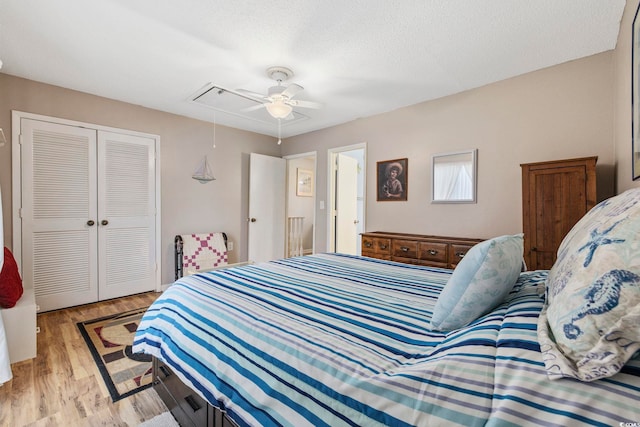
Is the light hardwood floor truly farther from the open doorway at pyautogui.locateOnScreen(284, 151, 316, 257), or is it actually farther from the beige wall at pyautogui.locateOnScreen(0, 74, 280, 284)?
the open doorway at pyautogui.locateOnScreen(284, 151, 316, 257)

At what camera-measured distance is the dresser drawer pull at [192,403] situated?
1327 millimetres

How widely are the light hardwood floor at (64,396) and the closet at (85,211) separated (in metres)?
0.95

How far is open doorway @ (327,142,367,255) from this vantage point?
14.6 feet

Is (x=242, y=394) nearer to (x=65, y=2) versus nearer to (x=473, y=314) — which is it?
(x=473, y=314)

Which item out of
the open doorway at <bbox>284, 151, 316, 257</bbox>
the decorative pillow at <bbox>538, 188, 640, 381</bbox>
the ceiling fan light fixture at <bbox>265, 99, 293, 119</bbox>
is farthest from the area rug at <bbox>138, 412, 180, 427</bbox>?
the open doorway at <bbox>284, 151, 316, 257</bbox>

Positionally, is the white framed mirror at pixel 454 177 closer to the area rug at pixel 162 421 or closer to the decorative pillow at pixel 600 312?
the decorative pillow at pixel 600 312

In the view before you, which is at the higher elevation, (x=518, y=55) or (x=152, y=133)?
(x=518, y=55)

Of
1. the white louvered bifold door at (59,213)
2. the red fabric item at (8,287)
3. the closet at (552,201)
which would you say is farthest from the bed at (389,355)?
the white louvered bifold door at (59,213)

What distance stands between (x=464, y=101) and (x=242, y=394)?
3336 mm

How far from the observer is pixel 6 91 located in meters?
2.81

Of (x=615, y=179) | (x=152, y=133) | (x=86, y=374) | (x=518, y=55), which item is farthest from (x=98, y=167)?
(x=615, y=179)

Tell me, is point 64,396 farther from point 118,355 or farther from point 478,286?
point 478,286

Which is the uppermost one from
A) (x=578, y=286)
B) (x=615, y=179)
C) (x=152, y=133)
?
(x=152, y=133)

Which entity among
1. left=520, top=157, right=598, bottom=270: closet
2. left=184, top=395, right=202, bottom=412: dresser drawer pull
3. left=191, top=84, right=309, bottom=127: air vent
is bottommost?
left=184, top=395, right=202, bottom=412: dresser drawer pull
